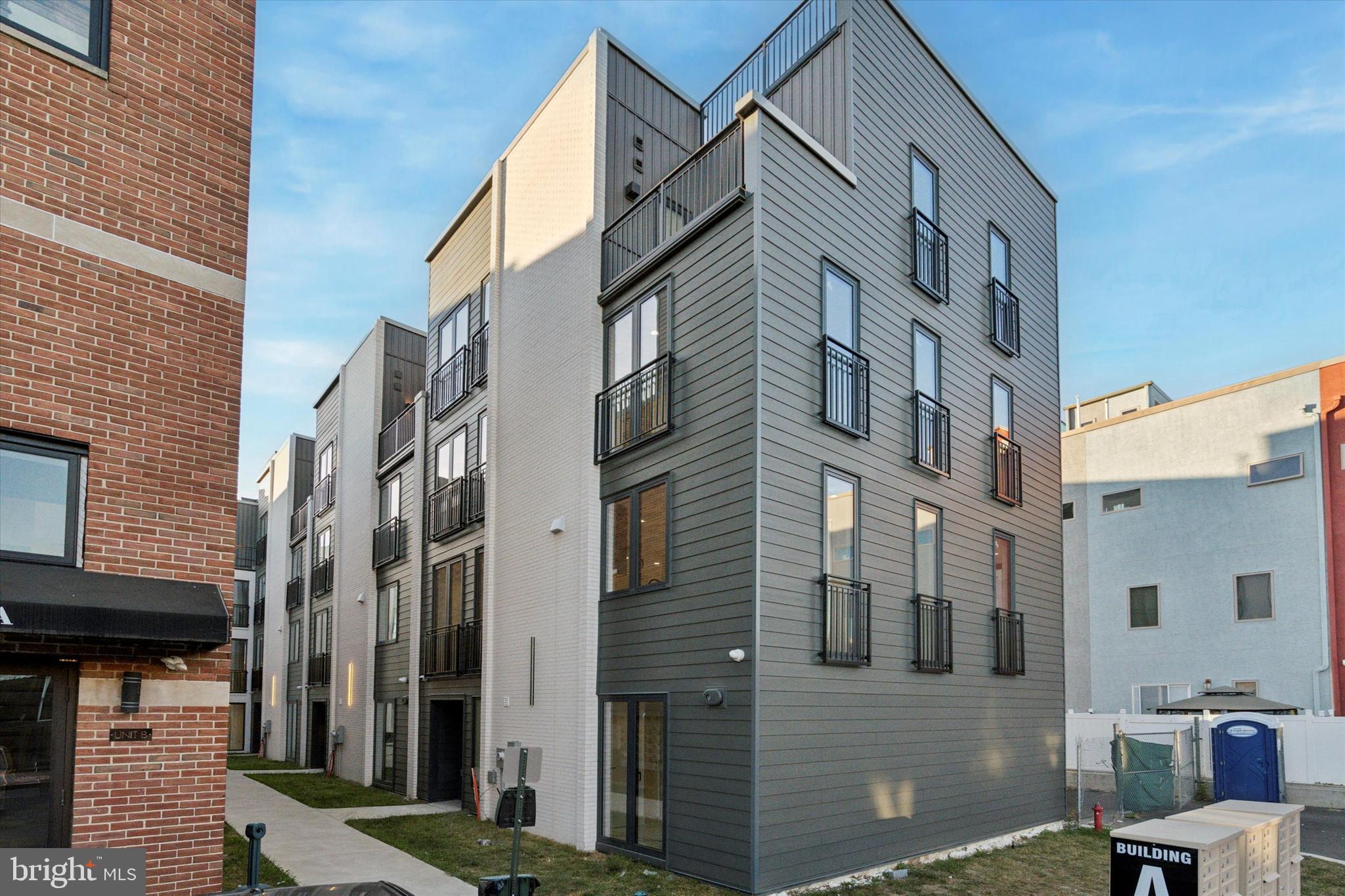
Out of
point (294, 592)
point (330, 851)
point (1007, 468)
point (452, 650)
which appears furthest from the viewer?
point (294, 592)

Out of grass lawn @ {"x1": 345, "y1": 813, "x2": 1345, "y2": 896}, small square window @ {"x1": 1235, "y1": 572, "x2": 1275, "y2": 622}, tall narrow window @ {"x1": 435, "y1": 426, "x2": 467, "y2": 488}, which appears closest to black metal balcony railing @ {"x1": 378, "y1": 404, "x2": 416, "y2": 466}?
tall narrow window @ {"x1": 435, "y1": 426, "x2": 467, "y2": 488}

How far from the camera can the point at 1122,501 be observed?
29.3m

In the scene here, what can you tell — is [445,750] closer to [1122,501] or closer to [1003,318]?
[1003,318]

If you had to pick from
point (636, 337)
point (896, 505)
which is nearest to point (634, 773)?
point (896, 505)

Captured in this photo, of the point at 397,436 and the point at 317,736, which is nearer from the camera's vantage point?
the point at 397,436

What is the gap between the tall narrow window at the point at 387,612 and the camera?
73.9ft

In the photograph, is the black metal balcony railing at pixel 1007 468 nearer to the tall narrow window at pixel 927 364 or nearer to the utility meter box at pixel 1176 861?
the tall narrow window at pixel 927 364

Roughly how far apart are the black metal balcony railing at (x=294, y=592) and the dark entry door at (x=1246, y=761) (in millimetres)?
26094

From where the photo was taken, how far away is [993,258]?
1716 centimetres

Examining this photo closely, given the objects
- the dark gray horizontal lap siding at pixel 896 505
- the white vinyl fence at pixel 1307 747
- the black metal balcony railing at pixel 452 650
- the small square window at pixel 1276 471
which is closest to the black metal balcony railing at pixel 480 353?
the black metal balcony railing at pixel 452 650

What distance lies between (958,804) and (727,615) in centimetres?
543

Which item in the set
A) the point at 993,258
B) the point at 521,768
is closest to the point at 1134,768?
the point at 993,258

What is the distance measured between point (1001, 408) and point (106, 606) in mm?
13861

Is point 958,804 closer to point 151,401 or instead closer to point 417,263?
point 151,401
